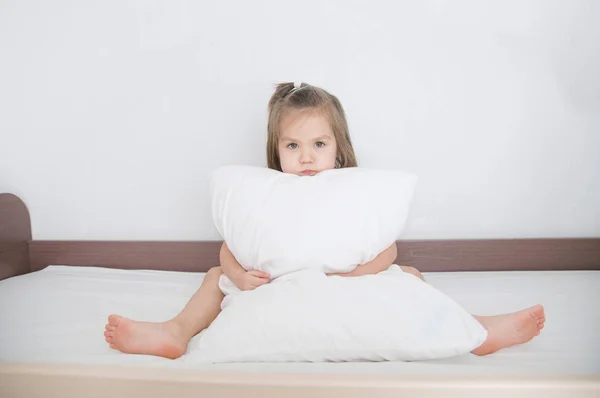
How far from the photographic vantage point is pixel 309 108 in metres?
1.16

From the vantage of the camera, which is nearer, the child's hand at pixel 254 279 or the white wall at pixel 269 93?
the child's hand at pixel 254 279

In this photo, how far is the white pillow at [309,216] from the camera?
908mm

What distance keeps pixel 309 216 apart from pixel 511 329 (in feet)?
1.20

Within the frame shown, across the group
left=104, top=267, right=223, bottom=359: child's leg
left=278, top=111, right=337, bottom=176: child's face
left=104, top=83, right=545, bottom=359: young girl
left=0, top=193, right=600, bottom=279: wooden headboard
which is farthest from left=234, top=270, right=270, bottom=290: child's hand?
left=0, top=193, right=600, bottom=279: wooden headboard

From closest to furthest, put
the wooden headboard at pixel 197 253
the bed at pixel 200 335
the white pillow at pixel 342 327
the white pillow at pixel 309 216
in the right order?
the bed at pixel 200 335
the white pillow at pixel 342 327
the white pillow at pixel 309 216
the wooden headboard at pixel 197 253

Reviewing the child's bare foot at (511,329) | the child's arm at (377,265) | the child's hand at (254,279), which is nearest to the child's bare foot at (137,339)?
the child's hand at (254,279)

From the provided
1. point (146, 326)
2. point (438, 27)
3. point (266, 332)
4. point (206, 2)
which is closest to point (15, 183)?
point (206, 2)

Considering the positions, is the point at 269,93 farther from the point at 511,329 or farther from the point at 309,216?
the point at 511,329

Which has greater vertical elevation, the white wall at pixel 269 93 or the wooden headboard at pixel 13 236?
the white wall at pixel 269 93

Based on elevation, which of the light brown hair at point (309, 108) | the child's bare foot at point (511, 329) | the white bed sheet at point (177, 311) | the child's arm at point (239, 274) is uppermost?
the light brown hair at point (309, 108)

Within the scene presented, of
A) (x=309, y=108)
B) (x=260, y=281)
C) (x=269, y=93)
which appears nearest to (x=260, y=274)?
(x=260, y=281)

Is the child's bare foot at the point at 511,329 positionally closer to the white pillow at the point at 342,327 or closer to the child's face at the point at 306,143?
the white pillow at the point at 342,327

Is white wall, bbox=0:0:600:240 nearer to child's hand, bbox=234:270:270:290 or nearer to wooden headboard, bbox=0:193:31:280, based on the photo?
wooden headboard, bbox=0:193:31:280

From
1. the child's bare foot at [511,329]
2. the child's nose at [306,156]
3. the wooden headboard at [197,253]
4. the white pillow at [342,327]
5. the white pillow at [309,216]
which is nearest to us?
the white pillow at [342,327]
